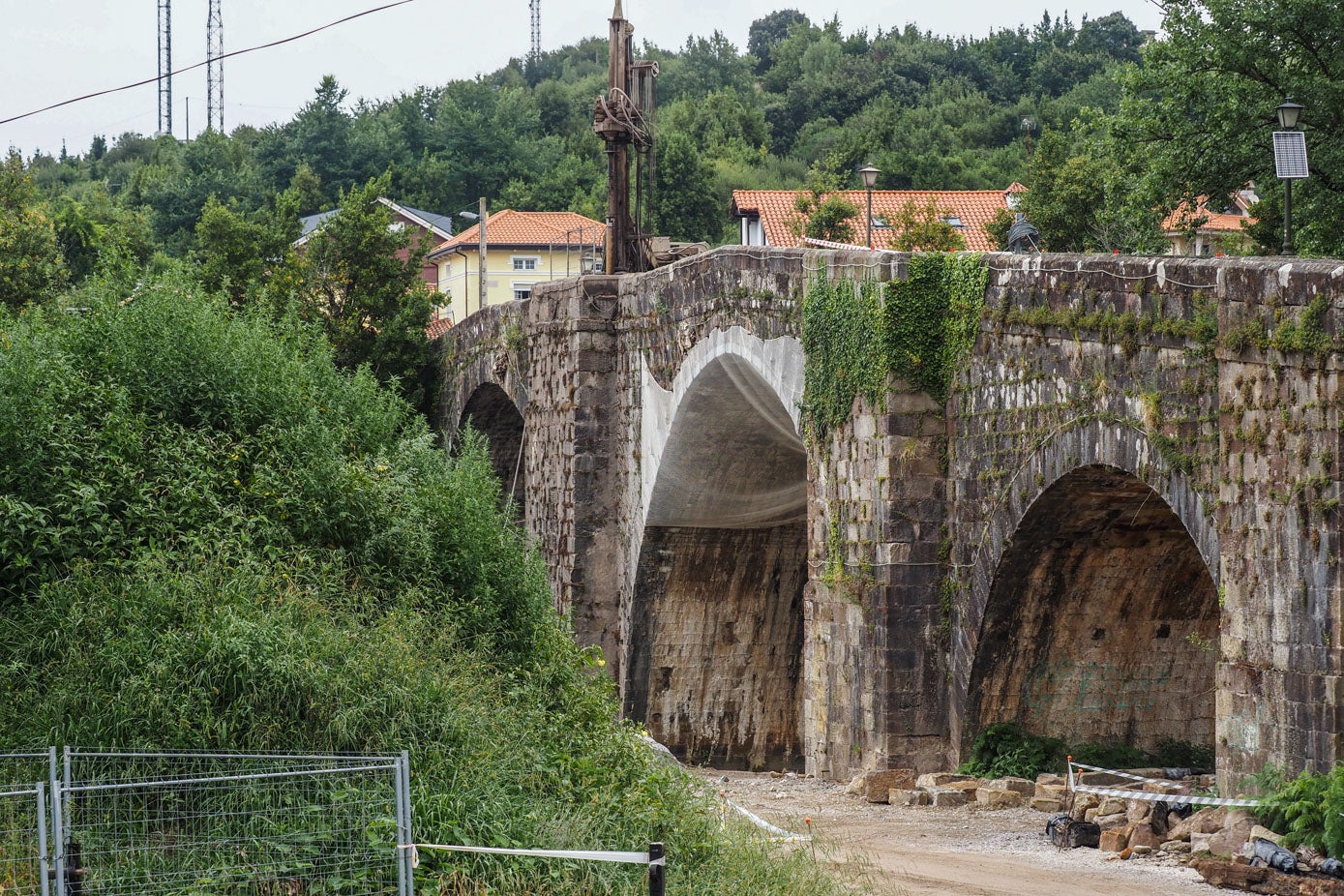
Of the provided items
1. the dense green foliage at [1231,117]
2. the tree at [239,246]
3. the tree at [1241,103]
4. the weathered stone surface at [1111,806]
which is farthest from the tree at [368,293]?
the weathered stone surface at [1111,806]

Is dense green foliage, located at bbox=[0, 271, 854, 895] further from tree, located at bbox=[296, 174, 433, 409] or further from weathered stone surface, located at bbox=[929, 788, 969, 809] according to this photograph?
tree, located at bbox=[296, 174, 433, 409]

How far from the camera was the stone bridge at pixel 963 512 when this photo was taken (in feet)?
32.3

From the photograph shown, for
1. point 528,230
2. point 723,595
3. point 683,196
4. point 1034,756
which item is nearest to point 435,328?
point 723,595

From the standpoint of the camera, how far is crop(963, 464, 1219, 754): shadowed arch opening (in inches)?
511

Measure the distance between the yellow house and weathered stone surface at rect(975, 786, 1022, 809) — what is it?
41.3 metres

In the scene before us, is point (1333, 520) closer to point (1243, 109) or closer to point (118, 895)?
point (118, 895)

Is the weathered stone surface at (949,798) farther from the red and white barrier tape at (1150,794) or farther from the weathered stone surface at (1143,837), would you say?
the weathered stone surface at (1143,837)

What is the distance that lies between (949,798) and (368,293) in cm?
1998

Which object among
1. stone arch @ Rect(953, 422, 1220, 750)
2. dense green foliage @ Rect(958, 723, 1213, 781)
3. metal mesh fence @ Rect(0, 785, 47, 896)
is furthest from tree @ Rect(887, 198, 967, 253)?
metal mesh fence @ Rect(0, 785, 47, 896)

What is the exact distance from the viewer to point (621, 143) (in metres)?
24.4

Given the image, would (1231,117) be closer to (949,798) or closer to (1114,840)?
(949,798)

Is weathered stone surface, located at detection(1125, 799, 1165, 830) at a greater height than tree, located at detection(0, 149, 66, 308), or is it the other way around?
tree, located at detection(0, 149, 66, 308)

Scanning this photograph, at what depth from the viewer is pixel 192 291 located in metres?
14.8

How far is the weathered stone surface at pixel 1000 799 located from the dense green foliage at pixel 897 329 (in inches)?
131
